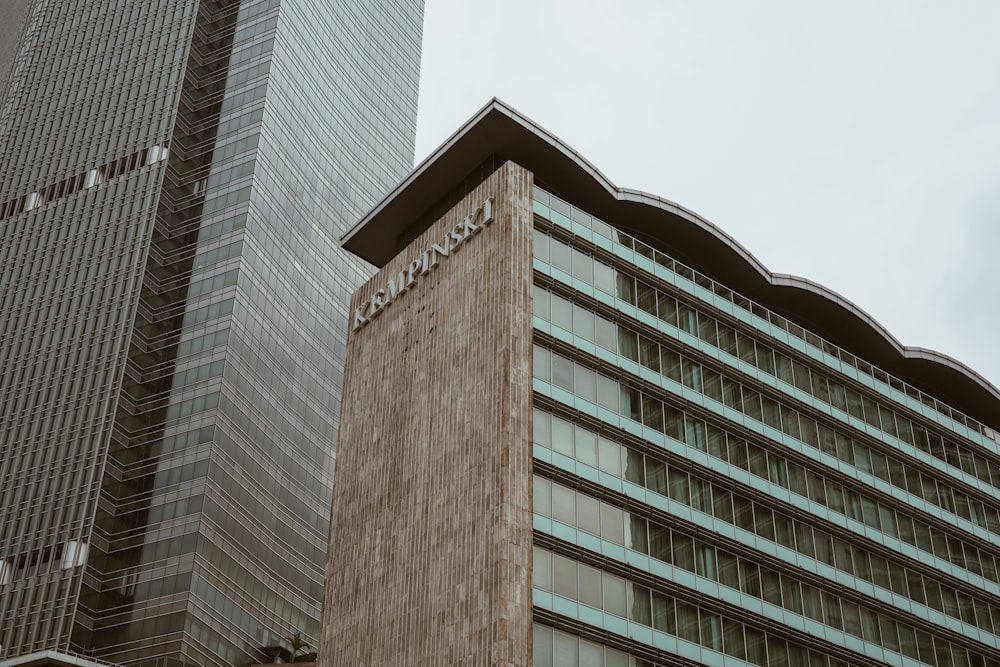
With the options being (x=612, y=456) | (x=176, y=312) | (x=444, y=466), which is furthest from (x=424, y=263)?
(x=176, y=312)

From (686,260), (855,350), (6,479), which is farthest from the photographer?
(6,479)

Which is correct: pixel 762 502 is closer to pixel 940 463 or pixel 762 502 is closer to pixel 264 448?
pixel 940 463

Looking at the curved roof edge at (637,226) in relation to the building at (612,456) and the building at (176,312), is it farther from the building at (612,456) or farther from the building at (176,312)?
the building at (176,312)

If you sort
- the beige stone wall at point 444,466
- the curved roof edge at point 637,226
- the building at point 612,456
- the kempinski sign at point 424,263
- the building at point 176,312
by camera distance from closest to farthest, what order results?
the beige stone wall at point 444,466, the building at point 612,456, the kempinski sign at point 424,263, the curved roof edge at point 637,226, the building at point 176,312

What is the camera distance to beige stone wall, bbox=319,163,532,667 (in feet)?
171

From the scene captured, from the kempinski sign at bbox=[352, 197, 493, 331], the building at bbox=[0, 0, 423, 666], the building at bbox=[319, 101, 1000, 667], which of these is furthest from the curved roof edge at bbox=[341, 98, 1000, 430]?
the building at bbox=[0, 0, 423, 666]

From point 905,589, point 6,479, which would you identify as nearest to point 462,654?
point 905,589

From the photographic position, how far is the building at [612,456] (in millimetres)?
54750

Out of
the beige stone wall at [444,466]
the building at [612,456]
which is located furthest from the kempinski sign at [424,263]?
the beige stone wall at [444,466]

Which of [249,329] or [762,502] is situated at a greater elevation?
[249,329]

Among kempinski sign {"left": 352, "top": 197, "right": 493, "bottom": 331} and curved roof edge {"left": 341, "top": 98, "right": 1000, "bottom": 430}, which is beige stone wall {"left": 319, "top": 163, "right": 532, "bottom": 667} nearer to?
kempinski sign {"left": 352, "top": 197, "right": 493, "bottom": 331}

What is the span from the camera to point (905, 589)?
7144 centimetres

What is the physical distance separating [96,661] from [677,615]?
173ft

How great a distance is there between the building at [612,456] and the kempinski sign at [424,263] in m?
0.19
